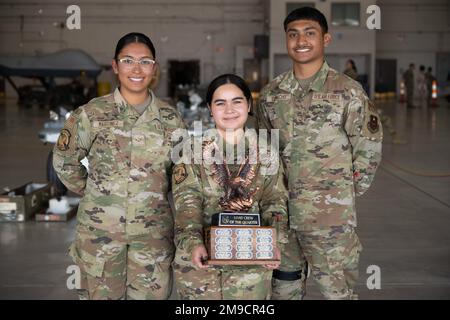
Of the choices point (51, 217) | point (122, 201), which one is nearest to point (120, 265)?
point (122, 201)

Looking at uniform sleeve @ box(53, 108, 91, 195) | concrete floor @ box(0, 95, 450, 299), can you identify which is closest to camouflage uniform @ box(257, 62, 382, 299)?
uniform sleeve @ box(53, 108, 91, 195)

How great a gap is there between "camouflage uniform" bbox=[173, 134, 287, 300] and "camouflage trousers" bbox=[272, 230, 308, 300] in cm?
41

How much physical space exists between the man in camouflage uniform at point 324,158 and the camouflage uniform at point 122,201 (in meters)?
0.71

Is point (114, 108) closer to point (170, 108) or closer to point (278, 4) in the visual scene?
point (170, 108)

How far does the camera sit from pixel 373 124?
3240 mm

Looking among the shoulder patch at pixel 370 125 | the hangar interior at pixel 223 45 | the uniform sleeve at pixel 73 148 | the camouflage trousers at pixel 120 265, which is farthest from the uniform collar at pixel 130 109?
the hangar interior at pixel 223 45

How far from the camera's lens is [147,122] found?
9.96ft

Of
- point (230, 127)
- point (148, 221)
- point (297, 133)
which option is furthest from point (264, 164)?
point (148, 221)

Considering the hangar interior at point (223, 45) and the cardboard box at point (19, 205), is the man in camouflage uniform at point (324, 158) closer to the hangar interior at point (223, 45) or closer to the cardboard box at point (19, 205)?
the cardboard box at point (19, 205)

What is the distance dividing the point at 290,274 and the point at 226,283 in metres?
0.62

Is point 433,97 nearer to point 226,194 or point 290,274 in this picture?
point 290,274

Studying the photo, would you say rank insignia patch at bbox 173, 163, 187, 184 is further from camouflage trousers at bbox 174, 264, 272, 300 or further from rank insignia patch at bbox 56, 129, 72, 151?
rank insignia patch at bbox 56, 129, 72, 151

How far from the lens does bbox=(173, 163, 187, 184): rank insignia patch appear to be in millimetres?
2863

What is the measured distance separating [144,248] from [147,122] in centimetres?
65
